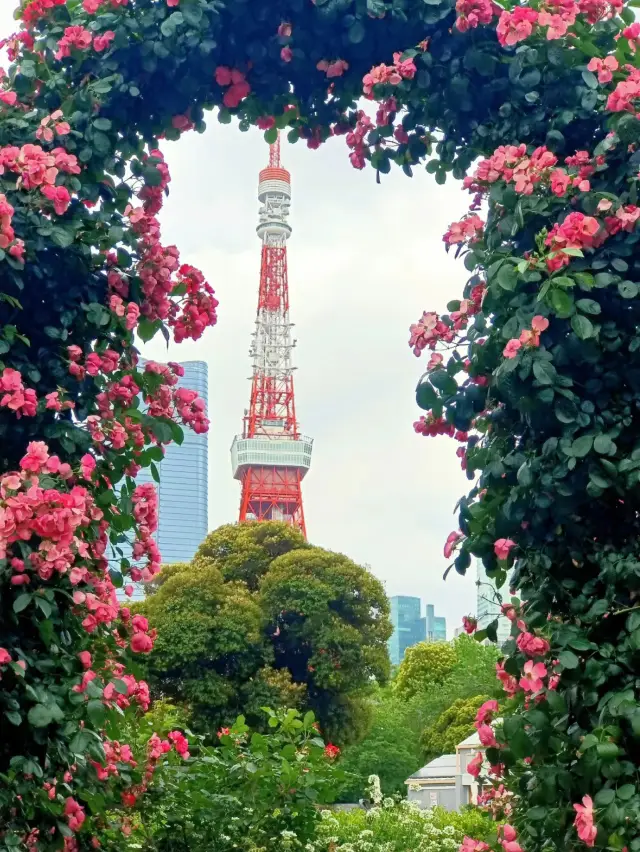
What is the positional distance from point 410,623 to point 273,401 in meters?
134

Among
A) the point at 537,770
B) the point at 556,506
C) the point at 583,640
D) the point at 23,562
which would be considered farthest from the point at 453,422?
the point at 23,562

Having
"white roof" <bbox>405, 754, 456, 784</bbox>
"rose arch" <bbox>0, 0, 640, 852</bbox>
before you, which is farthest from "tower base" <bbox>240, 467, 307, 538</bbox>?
"rose arch" <bbox>0, 0, 640, 852</bbox>

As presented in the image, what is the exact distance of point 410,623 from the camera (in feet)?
582

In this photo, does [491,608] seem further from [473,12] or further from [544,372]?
[473,12]

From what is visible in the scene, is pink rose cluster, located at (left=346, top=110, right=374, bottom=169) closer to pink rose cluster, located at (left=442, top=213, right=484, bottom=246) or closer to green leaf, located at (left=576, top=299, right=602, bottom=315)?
pink rose cluster, located at (left=442, top=213, right=484, bottom=246)

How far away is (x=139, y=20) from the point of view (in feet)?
10.0

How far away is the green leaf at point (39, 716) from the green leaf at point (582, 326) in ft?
4.96

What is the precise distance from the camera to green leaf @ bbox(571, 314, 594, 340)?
2.29 meters

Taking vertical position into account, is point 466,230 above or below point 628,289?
above

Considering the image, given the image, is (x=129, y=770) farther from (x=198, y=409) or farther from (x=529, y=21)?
(x=529, y=21)

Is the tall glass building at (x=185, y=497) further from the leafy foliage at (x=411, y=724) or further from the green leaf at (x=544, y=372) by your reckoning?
the green leaf at (x=544, y=372)

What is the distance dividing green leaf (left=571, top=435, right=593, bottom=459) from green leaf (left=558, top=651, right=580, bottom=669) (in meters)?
0.45

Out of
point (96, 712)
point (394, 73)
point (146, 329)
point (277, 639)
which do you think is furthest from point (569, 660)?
point (277, 639)

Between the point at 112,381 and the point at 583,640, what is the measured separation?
4.89ft
